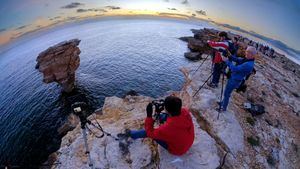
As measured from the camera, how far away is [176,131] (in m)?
7.46

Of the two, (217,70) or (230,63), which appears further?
(217,70)

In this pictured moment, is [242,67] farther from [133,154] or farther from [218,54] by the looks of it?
[133,154]

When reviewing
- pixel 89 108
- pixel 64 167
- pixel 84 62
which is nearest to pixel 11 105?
pixel 89 108

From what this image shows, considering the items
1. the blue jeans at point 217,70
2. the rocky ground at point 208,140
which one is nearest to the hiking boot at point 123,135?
the rocky ground at point 208,140

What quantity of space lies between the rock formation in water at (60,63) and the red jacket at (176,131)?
101ft

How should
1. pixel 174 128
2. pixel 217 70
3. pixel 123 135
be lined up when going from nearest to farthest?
1. pixel 174 128
2. pixel 123 135
3. pixel 217 70

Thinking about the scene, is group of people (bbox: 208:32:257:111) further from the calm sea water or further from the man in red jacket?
the calm sea water

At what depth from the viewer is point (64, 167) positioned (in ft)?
35.4

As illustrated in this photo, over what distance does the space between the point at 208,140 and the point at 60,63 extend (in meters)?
30.6

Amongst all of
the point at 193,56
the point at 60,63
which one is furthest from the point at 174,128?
the point at 193,56

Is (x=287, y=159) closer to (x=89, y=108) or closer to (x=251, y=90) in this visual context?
(x=251, y=90)

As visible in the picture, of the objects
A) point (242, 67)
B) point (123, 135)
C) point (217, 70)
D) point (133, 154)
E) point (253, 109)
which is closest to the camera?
point (133, 154)

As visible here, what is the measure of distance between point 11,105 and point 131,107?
26824 millimetres

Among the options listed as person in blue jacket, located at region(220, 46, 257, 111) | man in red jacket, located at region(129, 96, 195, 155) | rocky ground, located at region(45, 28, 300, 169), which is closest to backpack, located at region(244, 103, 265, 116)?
rocky ground, located at region(45, 28, 300, 169)
